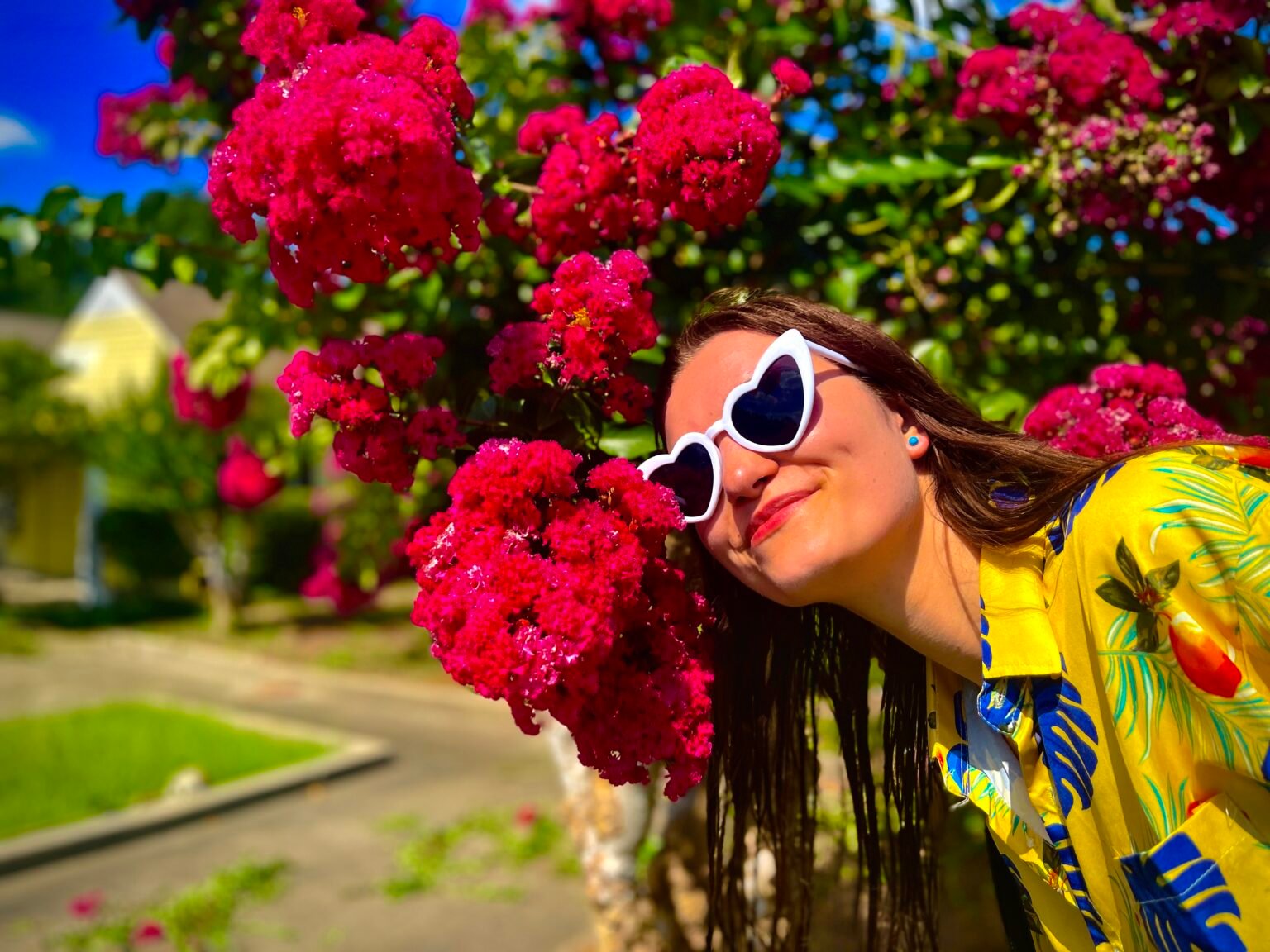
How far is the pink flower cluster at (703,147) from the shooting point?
1.56 metres

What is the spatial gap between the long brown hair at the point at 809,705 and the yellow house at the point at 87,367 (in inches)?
735

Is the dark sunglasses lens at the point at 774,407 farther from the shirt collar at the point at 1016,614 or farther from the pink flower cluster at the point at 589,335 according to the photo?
the shirt collar at the point at 1016,614

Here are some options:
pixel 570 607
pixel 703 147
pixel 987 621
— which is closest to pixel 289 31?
pixel 703 147

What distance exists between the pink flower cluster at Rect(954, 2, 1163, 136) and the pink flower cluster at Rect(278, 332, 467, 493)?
1379 millimetres

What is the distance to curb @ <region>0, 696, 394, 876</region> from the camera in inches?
219

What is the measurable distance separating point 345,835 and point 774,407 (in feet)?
18.5

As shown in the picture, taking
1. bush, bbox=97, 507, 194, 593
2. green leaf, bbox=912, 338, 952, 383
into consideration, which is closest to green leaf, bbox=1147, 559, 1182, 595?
green leaf, bbox=912, 338, 952, 383

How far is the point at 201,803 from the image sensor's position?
248 inches

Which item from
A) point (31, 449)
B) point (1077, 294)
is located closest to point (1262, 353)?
point (1077, 294)

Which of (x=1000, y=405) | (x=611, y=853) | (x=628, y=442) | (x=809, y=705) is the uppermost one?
(x=1000, y=405)

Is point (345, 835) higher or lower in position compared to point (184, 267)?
lower

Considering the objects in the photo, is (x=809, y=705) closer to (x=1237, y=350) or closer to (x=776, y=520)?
(x=776, y=520)

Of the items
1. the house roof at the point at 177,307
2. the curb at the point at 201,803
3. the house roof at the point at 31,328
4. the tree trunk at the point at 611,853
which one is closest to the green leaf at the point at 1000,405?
the tree trunk at the point at 611,853

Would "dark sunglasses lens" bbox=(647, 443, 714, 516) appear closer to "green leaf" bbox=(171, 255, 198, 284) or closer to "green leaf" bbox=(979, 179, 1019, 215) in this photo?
"green leaf" bbox=(979, 179, 1019, 215)
